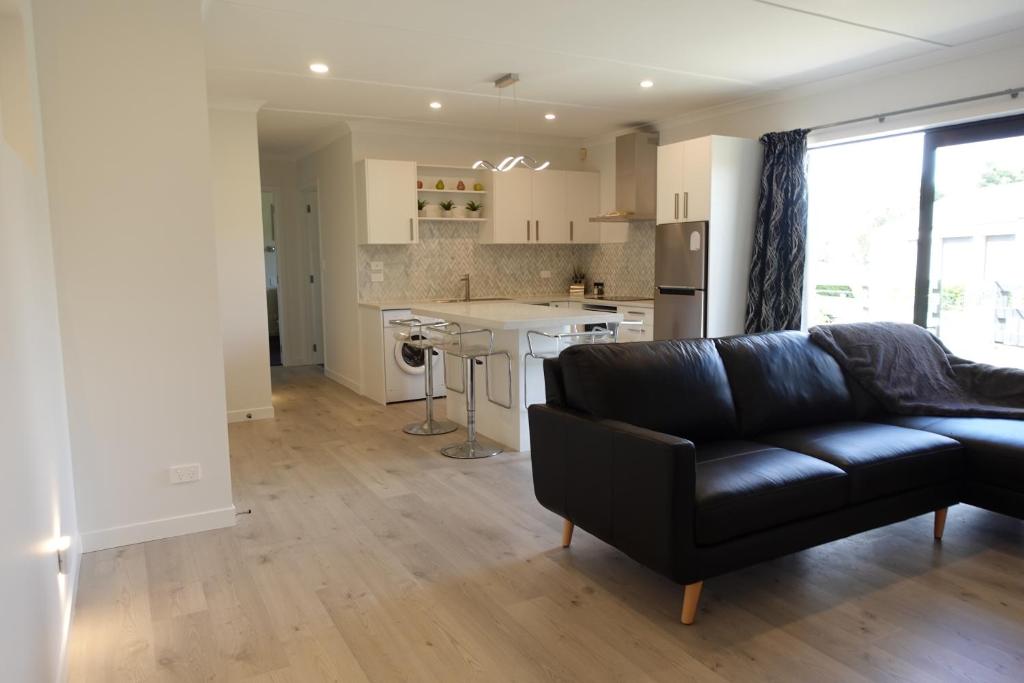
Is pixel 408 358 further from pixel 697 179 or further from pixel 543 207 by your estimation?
pixel 697 179

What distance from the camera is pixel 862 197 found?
17.0 ft

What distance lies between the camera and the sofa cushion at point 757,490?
2375 millimetres

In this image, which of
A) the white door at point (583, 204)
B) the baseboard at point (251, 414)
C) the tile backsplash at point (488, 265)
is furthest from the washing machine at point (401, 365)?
the white door at point (583, 204)

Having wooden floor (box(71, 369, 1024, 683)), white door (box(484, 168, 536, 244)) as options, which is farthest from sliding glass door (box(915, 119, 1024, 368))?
→ white door (box(484, 168, 536, 244))

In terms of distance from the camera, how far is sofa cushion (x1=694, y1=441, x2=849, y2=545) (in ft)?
7.79

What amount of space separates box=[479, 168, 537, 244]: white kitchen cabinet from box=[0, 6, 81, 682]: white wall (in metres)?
4.36

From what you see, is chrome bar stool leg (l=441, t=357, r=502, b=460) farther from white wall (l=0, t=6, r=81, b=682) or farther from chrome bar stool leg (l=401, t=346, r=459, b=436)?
white wall (l=0, t=6, r=81, b=682)

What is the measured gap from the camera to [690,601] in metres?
2.41

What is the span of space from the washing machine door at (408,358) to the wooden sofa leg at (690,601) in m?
4.01

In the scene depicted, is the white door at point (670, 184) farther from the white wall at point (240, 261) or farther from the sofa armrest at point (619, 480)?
the white wall at point (240, 261)

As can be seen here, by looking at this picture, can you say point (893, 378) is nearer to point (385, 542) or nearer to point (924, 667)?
point (924, 667)

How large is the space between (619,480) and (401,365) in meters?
3.89

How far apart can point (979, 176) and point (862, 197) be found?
875 mm

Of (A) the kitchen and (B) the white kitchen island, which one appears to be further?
(A) the kitchen
